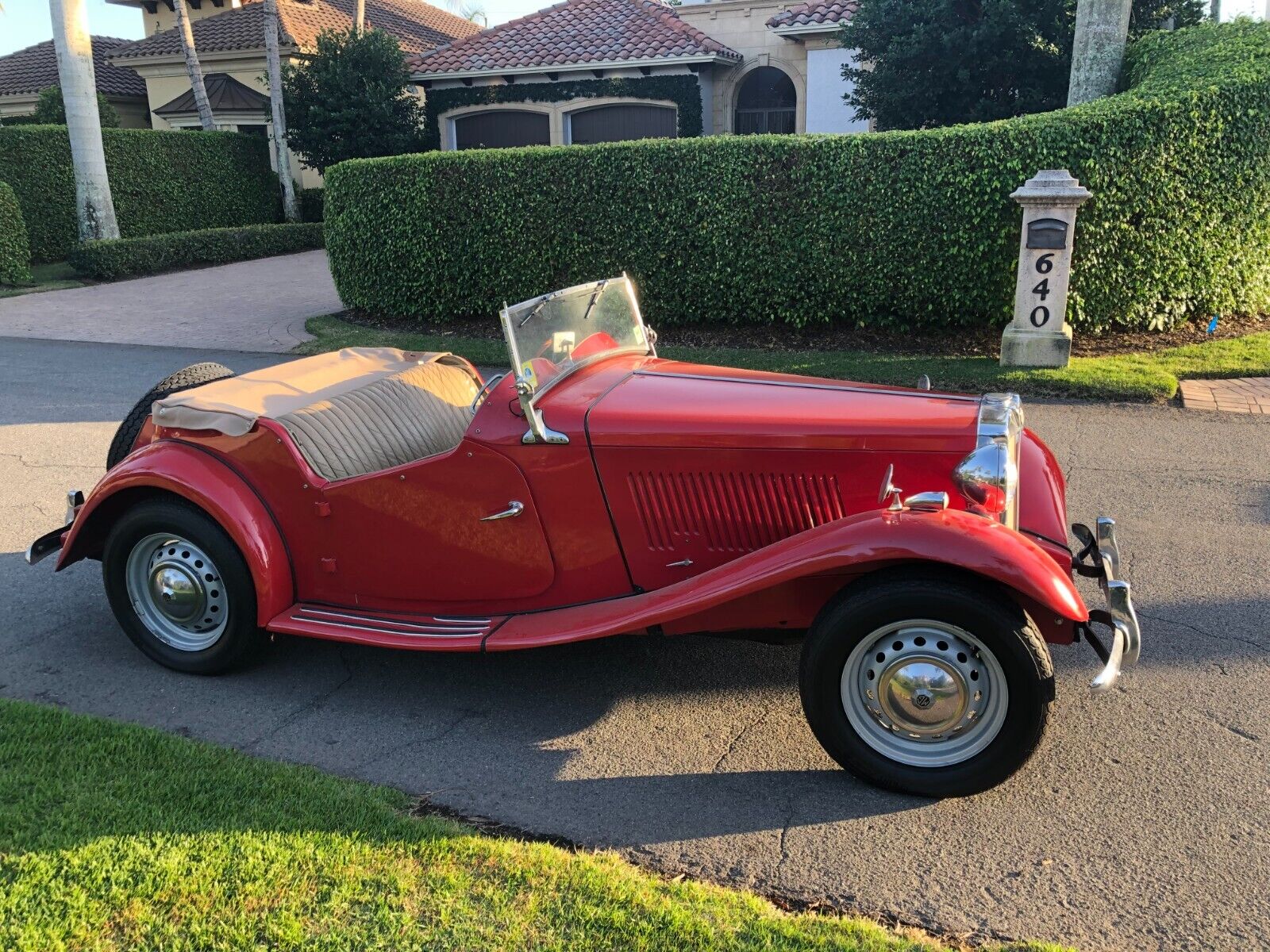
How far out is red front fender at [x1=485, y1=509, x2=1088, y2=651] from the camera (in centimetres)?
303

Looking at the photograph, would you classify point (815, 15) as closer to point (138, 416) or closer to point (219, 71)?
point (219, 71)

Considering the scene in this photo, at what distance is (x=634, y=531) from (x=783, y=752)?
92 centimetres

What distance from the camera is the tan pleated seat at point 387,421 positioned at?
409cm

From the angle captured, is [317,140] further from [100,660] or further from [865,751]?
[865,751]

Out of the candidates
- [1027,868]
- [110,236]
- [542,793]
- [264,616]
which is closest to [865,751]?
[1027,868]


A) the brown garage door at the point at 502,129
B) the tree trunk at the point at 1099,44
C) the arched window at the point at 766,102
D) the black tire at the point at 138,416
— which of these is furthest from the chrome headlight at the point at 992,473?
the brown garage door at the point at 502,129

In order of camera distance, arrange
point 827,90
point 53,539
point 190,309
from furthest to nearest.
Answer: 1. point 827,90
2. point 190,309
3. point 53,539

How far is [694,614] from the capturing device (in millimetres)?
3445

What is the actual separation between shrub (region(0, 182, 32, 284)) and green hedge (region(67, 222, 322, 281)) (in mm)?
977

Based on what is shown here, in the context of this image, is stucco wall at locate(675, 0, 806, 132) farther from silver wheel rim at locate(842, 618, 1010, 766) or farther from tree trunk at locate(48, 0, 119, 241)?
silver wheel rim at locate(842, 618, 1010, 766)

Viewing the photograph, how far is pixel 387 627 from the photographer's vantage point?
385cm

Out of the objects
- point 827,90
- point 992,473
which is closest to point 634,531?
point 992,473

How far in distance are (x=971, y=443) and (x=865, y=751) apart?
1063 millimetres

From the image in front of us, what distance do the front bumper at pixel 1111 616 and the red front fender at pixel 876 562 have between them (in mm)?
146
